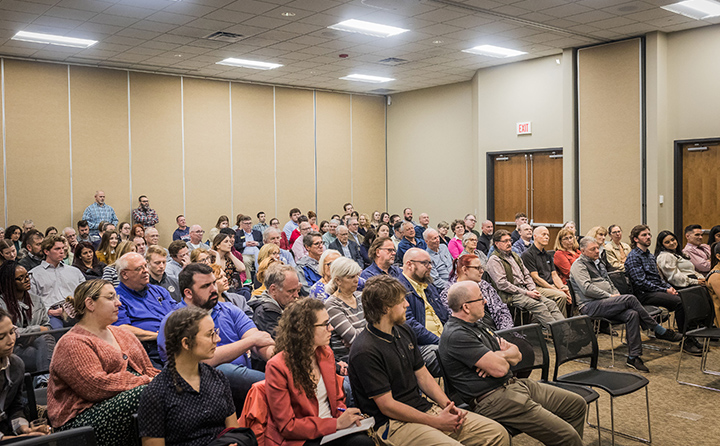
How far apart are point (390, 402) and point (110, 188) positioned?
408 inches

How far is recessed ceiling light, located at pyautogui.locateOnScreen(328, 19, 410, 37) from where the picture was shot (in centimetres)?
910

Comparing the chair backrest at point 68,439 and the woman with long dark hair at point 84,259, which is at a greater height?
the woman with long dark hair at point 84,259

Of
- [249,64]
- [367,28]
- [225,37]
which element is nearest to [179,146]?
[249,64]

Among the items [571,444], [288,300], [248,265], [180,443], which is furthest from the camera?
[248,265]

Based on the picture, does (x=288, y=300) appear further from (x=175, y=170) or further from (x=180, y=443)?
(x=175, y=170)

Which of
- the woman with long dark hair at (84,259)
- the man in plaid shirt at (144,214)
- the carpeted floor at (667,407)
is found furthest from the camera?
the man in plaid shirt at (144,214)

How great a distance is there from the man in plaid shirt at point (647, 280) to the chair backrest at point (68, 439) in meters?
5.79

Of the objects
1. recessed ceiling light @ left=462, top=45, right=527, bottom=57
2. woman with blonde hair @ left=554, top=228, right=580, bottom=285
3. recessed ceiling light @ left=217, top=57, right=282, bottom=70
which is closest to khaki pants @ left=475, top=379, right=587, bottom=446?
woman with blonde hair @ left=554, top=228, right=580, bottom=285

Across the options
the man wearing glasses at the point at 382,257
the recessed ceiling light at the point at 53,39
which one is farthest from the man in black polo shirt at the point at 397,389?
the recessed ceiling light at the point at 53,39

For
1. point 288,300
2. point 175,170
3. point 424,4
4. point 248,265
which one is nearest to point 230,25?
point 424,4

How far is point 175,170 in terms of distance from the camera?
12.7m

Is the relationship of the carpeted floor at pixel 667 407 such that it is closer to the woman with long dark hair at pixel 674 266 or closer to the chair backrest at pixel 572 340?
the chair backrest at pixel 572 340

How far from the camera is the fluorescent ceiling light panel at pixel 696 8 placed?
8438mm

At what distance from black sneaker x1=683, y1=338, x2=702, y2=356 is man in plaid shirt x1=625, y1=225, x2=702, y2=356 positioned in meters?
0.23
